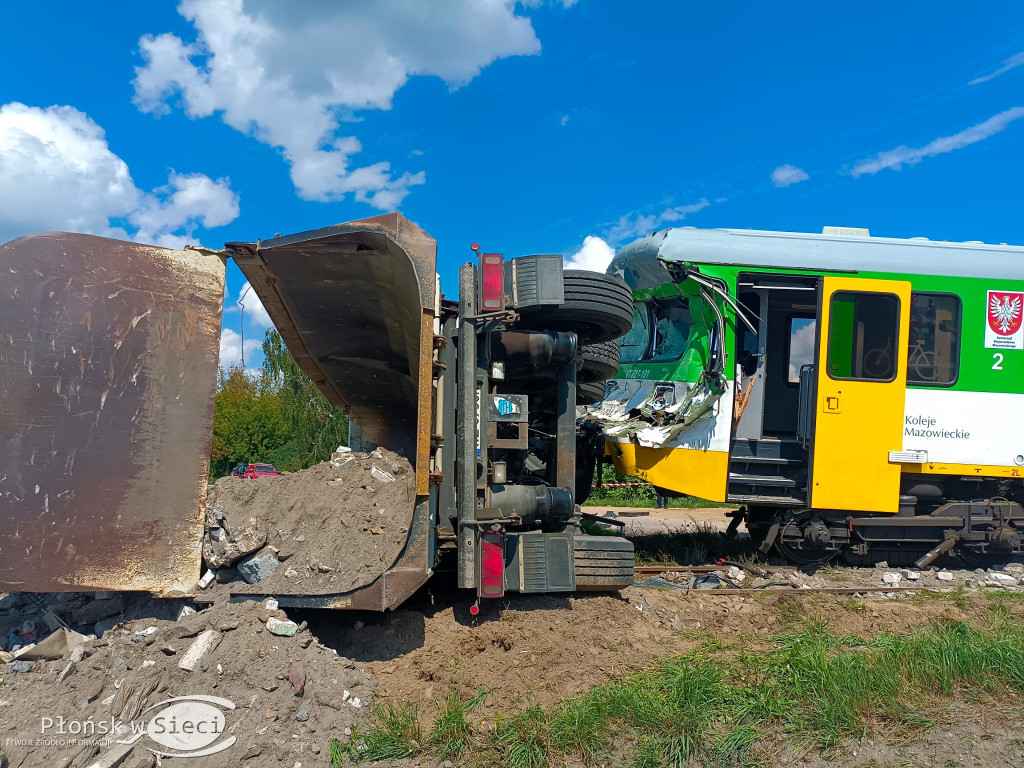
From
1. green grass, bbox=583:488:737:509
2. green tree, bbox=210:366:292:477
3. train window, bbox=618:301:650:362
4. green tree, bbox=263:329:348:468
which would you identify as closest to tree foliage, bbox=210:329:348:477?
green tree, bbox=210:366:292:477

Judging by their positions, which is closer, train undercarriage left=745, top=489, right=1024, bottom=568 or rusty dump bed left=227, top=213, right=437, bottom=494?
rusty dump bed left=227, top=213, right=437, bottom=494

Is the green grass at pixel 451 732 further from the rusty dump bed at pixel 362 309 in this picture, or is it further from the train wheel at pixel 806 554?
the train wheel at pixel 806 554

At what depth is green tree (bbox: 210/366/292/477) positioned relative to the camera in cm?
2323

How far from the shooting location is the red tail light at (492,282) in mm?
4000

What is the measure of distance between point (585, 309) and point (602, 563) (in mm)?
1696

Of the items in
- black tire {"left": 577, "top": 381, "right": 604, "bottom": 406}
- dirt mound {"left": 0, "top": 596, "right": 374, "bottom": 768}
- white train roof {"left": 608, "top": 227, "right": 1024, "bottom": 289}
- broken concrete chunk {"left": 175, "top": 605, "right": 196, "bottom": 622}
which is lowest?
dirt mound {"left": 0, "top": 596, "right": 374, "bottom": 768}

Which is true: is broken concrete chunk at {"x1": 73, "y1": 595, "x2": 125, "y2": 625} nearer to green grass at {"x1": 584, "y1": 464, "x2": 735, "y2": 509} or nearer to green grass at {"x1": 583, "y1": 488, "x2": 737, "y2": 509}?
green grass at {"x1": 583, "y1": 488, "x2": 737, "y2": 509}

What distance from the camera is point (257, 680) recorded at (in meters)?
3.15

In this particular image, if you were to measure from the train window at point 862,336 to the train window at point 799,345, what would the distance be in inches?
14.6

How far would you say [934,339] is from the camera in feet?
21.0

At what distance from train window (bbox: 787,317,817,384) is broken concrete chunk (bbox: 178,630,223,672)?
5.70m

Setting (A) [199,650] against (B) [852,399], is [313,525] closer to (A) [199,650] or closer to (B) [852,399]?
(A) [199,650]

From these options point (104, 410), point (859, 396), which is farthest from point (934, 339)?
point (104, 410)

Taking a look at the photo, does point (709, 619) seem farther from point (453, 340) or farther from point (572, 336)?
point (453, 340)
